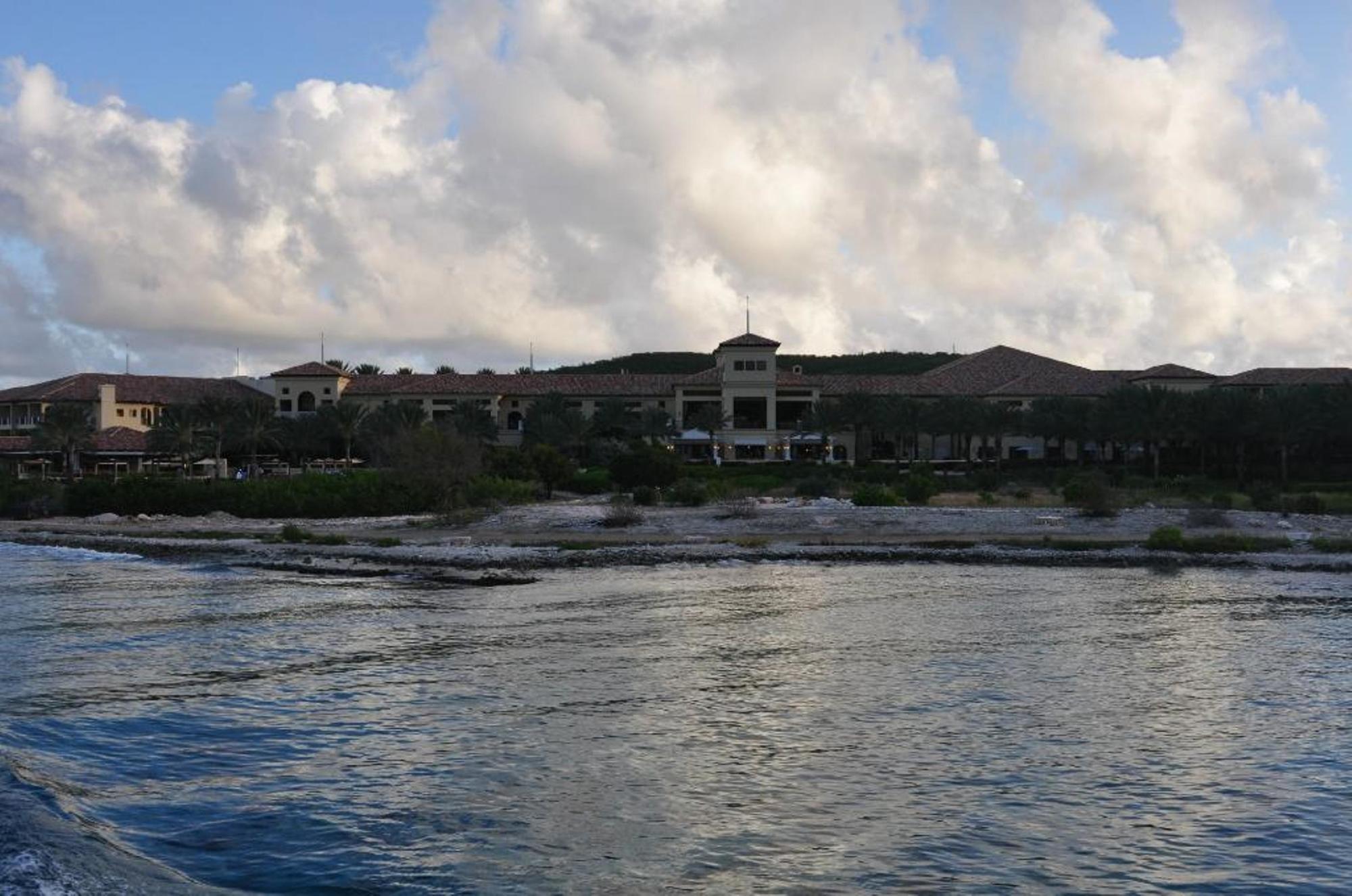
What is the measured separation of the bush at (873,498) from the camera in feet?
167

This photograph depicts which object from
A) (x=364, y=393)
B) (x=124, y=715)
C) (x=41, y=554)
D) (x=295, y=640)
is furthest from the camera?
(x=364, y=393)

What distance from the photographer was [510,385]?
91.6 metres

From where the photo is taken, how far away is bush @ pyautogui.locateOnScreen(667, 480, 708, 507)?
5231 centimetres

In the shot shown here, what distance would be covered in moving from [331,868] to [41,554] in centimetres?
3779

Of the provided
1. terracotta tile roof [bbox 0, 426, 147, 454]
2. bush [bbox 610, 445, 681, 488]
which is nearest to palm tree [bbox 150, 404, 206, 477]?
terracotta tile roof [bbox 0, 426, 147, 454]

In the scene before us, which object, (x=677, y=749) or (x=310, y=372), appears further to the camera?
(x=310, y=372)

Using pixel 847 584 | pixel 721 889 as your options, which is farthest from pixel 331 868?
pixel 847 584

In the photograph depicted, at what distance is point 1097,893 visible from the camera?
991 centimetres

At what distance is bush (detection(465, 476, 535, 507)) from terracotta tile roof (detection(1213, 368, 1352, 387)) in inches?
2189

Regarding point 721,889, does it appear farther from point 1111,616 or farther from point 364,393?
point 364,393

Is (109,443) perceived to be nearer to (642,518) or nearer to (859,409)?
(642,518)

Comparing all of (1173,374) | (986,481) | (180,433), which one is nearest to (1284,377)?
(1173,374)

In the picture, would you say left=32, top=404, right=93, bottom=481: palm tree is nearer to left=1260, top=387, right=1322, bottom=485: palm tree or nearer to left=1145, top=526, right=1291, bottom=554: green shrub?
left=1145, top=526, right=1291, bottom=554: green shrub

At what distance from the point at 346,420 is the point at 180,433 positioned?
10420 millimetres
